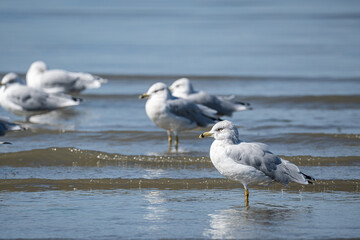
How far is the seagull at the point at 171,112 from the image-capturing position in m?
10.4

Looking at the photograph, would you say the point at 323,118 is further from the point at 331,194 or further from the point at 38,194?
the point at 38,194

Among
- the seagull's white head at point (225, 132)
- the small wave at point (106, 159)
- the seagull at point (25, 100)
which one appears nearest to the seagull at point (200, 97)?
the small wave at point (106, 159)

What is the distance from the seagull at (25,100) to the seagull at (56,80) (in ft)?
6.30

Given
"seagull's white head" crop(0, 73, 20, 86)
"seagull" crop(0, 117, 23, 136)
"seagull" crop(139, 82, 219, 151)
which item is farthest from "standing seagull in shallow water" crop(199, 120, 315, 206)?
"seagull's white head" crop(0, 73, 20, 86)

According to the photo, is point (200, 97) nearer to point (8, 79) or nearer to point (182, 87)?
point (182, 87)

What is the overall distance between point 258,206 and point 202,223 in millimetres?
893

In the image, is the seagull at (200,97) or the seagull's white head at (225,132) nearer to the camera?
the seagull's white head at (225,132)

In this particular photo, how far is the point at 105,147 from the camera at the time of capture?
1062 centimetres

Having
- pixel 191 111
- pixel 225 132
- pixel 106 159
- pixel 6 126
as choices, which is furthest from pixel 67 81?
pixel 225 132

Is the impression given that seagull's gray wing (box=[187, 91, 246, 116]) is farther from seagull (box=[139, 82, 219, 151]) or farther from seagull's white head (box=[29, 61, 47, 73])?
seagull's white head (box=[29, 61, 47, 73])

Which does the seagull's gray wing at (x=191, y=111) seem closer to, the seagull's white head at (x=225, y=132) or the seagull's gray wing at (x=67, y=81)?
the seagull's white head at (x=225, y=132)

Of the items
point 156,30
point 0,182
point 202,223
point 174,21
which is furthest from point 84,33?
point 202,223

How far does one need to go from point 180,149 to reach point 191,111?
65cm

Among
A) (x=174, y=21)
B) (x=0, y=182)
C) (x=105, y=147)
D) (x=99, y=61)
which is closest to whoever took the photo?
(x=0, y=182)
